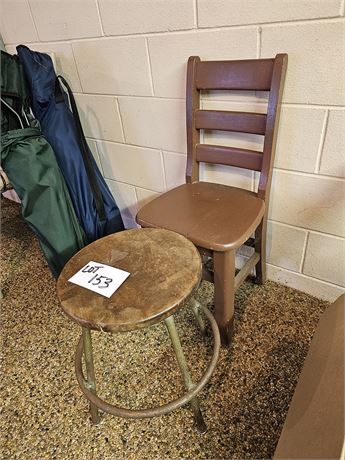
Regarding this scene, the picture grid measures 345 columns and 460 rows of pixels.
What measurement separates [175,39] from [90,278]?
930 mm

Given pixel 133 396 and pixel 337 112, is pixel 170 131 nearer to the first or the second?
pixel 337 112

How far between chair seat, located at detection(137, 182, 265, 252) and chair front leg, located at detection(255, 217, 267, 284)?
5.9 inches

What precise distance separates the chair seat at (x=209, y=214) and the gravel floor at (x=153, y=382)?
0.48m

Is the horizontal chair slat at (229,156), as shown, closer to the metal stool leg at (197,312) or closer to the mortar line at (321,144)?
the mortar line at (321,144)

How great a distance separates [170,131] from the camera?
1329 mm

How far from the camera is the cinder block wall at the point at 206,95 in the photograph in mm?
931

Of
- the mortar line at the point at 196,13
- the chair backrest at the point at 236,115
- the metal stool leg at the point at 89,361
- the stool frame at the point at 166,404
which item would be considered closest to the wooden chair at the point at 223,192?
the chair backrest at the point at 236,115

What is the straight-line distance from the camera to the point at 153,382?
1.05m

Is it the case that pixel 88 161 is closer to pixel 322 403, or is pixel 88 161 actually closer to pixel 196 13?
pixel 196 13

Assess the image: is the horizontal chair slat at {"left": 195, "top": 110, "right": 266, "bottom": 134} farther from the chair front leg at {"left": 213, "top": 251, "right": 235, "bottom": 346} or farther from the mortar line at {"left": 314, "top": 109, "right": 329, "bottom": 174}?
the chair front leg at {"left": 213, "top": 251, "right": 235, "bottom": 346}

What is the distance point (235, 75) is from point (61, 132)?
0.79m

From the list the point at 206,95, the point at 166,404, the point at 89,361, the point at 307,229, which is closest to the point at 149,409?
the point at 166,404

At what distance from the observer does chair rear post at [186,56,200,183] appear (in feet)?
3.57

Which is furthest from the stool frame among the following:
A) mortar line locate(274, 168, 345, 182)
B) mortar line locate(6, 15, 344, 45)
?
mortar line locate(6, 15, 344, 45)
